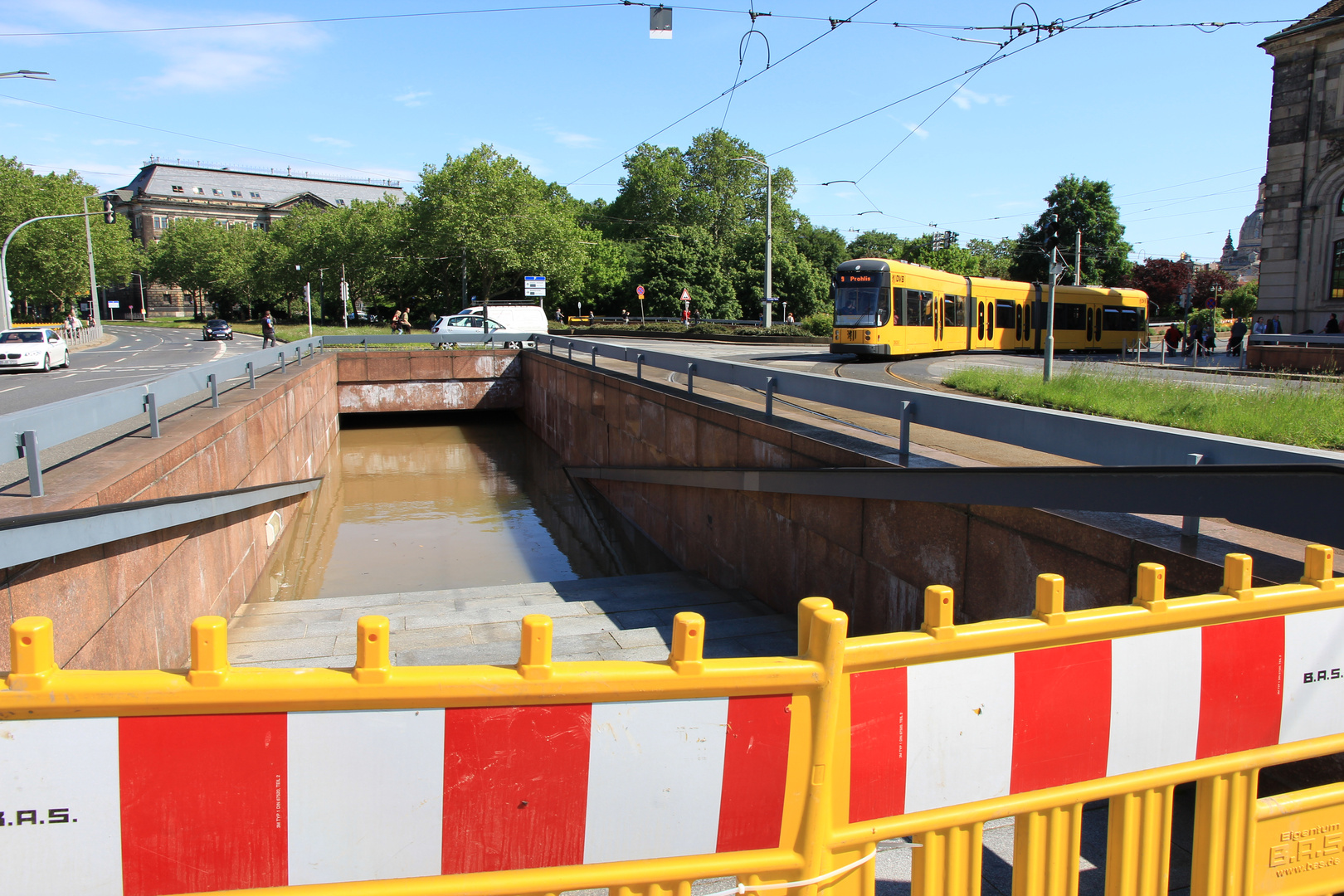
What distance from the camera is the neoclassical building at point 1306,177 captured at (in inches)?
1108

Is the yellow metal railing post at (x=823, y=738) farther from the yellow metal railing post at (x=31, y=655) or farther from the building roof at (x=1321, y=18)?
the building roof at (x=1321, y=18)

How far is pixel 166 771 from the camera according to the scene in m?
1.80

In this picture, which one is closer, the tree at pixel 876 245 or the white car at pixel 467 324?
the white car at pixel 467 324

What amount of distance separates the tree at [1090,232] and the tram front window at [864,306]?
52.4 m

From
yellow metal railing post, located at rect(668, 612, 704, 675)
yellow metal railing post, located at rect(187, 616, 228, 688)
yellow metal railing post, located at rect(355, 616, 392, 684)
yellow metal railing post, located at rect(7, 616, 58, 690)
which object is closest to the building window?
yellow metal railing post, located at rect(668, 612, 704, 675)

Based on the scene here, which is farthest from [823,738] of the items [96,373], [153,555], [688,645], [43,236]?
[43,236]

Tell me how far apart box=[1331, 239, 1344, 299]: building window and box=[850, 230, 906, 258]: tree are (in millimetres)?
78725

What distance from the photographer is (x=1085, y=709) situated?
2.39 meters

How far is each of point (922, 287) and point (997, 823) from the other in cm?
2193

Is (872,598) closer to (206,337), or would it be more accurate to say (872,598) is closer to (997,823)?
(997,823)

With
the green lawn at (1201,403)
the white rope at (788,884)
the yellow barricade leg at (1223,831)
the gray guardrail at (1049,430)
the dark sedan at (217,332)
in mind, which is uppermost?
Answer: the dark sedan at (217,332)

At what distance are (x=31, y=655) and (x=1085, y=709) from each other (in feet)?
8.24

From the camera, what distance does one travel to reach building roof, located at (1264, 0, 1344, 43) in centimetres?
2777

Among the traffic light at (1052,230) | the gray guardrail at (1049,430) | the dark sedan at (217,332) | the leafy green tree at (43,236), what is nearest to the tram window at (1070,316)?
the gray guardrail at (1049,430)
